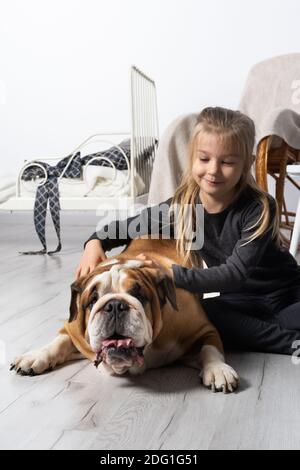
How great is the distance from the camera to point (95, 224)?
4.49 m

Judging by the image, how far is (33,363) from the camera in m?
1.38

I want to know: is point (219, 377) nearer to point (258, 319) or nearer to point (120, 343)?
point (120, 343)

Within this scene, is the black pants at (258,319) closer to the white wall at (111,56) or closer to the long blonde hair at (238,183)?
the long blonde hair at (238,183)

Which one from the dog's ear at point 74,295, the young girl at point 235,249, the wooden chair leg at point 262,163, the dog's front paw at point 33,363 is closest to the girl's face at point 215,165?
the young girl at point 235,249

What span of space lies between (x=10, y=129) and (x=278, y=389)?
3678 millimetres

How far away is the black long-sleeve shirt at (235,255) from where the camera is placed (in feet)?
4.72

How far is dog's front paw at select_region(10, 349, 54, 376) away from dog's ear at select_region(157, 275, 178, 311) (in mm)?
286

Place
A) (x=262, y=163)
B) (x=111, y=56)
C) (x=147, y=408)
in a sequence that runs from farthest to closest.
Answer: (x=111, y=56) < (x=262, y=163) < (x=147, y=408)

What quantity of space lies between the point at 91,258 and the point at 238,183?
40 centimetres

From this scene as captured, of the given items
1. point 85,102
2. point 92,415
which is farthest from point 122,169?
point 92,415

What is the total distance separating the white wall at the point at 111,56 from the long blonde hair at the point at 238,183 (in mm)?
2628

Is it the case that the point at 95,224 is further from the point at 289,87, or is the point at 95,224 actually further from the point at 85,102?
the point at 289,87

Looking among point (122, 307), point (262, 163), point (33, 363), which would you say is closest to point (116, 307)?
point (122, 307)

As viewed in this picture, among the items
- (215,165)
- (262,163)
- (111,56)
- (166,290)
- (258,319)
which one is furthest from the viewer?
(111,56)
